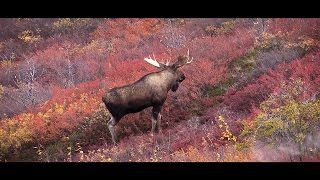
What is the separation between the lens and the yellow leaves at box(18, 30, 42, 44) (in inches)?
1022

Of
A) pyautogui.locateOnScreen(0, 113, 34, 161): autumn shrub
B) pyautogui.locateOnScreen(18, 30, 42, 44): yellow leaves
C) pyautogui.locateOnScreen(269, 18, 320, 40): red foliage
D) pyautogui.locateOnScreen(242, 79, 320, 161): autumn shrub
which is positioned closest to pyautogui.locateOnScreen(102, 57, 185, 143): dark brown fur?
pyautogui.locateOnScreen(0, 113, 34, 161): autumn shrub

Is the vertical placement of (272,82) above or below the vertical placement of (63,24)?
below

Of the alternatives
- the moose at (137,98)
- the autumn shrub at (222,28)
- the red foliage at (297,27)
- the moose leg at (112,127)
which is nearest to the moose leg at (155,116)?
the moose at (137,98)

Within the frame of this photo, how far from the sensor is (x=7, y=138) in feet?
42.5

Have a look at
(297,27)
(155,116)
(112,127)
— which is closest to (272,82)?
(155,116)

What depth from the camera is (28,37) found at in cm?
2586

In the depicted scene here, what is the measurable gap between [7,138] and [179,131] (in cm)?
500

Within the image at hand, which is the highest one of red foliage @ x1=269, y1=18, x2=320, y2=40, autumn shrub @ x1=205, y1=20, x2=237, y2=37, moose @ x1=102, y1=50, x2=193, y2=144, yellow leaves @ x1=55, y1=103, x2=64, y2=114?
autumn shrub @ x1=205, y1=20, x2=237, y2=37

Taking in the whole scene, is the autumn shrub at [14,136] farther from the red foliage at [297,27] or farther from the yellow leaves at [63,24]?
the yellow leaves at [63,24]

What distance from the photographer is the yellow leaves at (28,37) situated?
25961 millimetres

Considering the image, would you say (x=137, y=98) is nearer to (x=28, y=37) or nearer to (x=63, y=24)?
(x=28, y=37)

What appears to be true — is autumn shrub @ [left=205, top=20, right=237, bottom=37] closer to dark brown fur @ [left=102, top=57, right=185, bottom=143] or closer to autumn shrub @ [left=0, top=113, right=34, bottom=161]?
dark brown fur @ [left=102, top=57, right=185, bottom=143]
